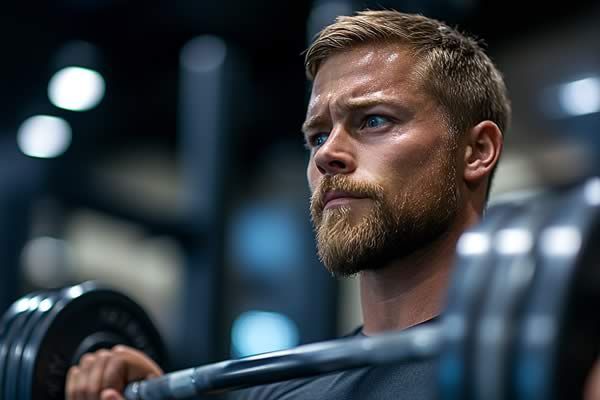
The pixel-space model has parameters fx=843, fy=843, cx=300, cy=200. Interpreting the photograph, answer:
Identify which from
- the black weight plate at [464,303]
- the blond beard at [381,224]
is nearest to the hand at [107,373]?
the blond beard at [381,224]

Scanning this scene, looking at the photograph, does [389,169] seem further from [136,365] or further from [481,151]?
[136,365]

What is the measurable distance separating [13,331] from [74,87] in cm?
321

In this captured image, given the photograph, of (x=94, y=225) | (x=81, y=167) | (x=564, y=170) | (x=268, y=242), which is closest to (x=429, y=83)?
(x=81, y=167)

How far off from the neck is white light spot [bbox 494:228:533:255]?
618mm

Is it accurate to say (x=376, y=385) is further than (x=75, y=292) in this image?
No

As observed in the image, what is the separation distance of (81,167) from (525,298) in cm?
406

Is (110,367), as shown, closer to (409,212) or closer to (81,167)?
(409,212)

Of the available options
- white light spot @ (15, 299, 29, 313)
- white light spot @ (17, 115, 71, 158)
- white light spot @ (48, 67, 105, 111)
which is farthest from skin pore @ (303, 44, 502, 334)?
white light spot @ (48, 67, 105, 111)

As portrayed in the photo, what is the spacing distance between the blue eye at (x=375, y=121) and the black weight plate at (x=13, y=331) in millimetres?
812

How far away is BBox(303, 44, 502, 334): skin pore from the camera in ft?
5.08

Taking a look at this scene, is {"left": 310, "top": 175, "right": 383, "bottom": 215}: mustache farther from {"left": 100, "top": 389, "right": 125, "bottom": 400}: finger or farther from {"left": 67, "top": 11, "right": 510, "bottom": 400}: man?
{"left": 100, "top": 389, "right": 125, "bottom": 400}: finger

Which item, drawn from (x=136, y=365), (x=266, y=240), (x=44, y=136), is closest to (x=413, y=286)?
(x=136, y=365)

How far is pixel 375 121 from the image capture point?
1616 millimetres

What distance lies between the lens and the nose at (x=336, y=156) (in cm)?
158
